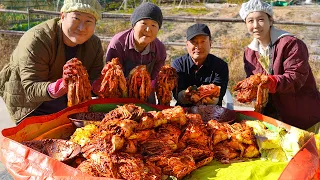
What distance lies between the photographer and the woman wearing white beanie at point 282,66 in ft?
10.4

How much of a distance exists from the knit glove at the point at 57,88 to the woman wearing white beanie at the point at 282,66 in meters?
1.64

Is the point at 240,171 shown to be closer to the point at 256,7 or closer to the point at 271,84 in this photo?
the point at 271,84

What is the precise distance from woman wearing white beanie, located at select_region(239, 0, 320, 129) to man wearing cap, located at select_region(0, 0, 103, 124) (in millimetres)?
1443

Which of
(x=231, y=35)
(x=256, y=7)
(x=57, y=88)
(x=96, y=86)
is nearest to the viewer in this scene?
(x=57, y=88)

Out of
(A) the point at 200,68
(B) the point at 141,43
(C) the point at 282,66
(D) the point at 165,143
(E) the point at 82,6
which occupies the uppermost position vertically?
(E) the point at 82,6

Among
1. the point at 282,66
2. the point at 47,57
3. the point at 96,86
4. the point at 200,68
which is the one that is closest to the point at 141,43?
the point at 96,86

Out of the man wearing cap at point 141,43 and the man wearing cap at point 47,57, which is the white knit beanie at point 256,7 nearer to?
the man wearing cap at point 141,43

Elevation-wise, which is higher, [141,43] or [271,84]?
[141,43]

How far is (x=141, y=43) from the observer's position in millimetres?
3252

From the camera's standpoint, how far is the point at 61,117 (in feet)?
8.79

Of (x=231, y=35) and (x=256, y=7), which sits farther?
(x=231, y=35)

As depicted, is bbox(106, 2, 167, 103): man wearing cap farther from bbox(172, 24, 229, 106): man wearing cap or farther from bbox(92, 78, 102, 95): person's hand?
bbox(92, 78, 102, 95): person's hand

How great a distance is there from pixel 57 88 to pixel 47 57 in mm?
410

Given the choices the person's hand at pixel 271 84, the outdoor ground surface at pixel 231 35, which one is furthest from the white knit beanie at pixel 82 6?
the outdoor ground surface at pixel 231 35
